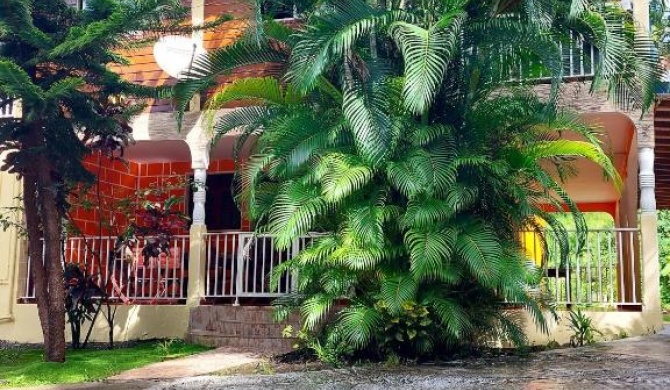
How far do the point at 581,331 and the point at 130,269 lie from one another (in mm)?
5815

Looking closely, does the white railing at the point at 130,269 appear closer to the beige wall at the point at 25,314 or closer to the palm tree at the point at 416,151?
the beige wall at the point at 25,314

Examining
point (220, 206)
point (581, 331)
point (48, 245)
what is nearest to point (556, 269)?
point (581, 331)

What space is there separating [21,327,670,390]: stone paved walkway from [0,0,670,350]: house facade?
4.47 ft

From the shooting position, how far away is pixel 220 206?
12.0 metres

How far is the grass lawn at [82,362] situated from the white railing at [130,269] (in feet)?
2.67

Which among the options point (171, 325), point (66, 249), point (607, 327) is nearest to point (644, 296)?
point (607, 327)

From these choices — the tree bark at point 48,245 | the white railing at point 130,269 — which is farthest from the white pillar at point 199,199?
the tree bark at point 48,245

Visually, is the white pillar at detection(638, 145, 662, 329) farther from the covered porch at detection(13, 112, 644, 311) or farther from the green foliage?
the green foliage

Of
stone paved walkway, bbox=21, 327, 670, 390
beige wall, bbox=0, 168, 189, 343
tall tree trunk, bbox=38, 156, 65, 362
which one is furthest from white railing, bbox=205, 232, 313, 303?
tall tree trunk, bbox=38, 156, 65, 362

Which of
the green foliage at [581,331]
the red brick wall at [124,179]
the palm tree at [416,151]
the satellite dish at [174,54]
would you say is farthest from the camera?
the red brick wall at [124,179]

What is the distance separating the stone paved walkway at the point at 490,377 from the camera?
18.3 feet

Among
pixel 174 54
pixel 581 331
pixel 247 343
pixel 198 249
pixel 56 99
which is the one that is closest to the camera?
pixel 56 99

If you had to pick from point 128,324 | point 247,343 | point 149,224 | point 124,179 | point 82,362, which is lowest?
point 82,362

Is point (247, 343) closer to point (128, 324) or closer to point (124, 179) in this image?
point (128, 324)
